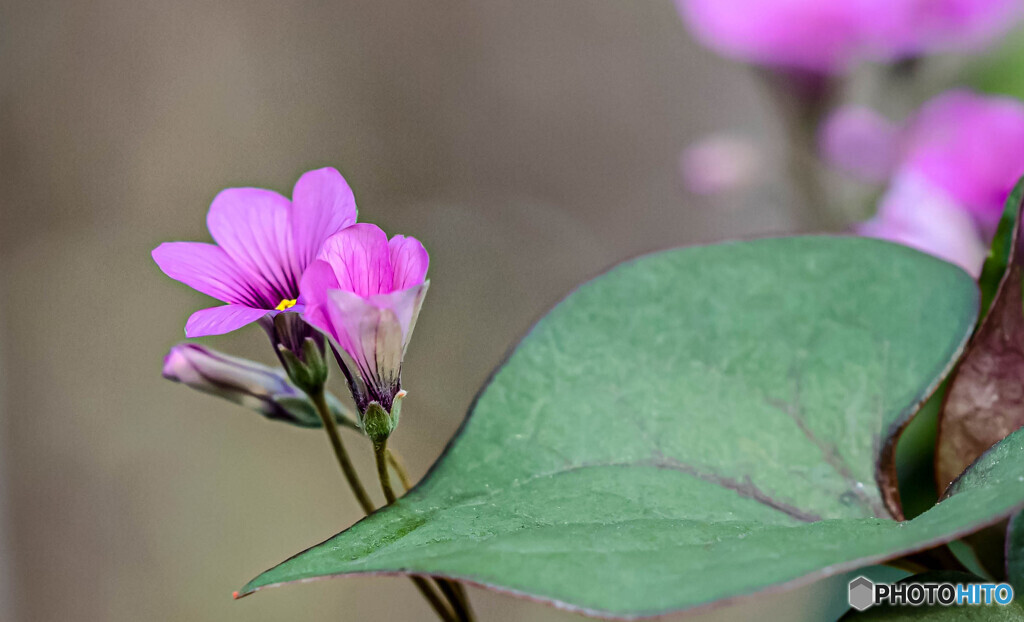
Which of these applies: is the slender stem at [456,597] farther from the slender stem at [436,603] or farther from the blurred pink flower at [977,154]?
the blurred pink flower at [977,154]

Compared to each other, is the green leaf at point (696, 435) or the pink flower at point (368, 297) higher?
the pink flower at point (368, 297)

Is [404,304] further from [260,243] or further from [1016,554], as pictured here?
[1016,554]

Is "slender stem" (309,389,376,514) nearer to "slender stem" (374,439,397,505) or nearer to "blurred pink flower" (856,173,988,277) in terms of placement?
"slender stem" (374,439,397,505)

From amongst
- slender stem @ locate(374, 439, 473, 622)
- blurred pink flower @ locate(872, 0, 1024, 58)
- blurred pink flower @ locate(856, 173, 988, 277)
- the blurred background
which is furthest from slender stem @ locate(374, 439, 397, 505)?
the blurred background

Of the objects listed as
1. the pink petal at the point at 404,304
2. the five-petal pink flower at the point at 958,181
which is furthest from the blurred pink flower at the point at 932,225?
the pink petal at the point at 404,304

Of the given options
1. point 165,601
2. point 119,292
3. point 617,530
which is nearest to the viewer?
point 617,530

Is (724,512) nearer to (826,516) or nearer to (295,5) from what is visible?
(826,516)

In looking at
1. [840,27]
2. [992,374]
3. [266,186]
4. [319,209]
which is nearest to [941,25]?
[840,27]

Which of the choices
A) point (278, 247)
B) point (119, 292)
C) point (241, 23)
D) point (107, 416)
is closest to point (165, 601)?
point (107, 416)
